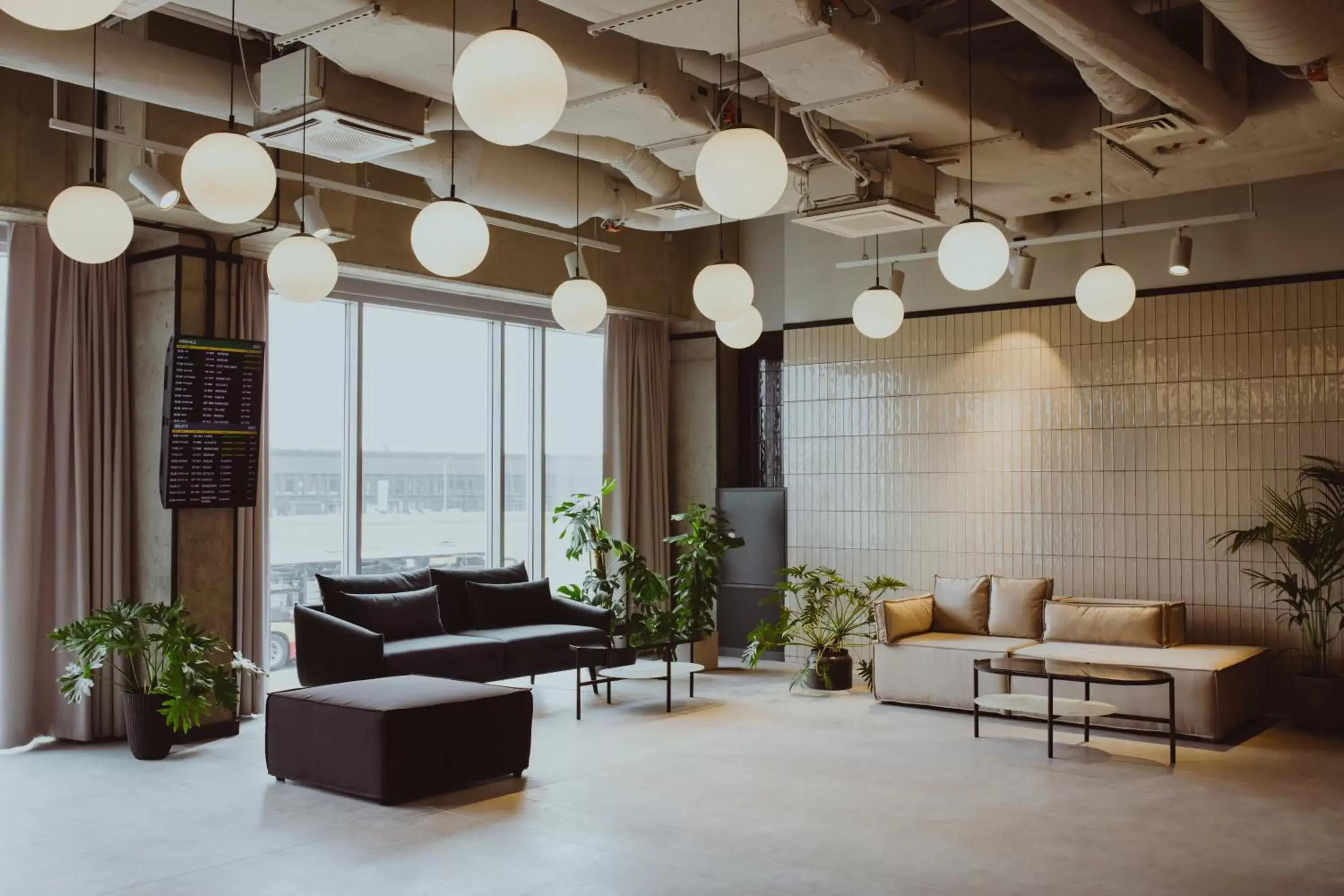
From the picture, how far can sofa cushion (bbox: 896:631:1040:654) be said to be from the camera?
7.91 m

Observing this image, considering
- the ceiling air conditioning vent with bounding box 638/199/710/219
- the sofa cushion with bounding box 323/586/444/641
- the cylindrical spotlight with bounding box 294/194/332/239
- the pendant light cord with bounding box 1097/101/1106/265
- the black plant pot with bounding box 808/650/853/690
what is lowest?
the black plant pot with bounding box 808/650/853/690

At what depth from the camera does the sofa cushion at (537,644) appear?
26.4ft

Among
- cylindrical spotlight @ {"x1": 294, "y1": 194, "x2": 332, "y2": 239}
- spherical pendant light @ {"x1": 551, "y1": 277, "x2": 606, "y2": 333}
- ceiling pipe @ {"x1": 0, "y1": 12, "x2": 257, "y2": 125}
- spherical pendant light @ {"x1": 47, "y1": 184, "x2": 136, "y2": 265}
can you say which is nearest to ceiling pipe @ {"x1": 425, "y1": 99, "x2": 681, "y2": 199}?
spherical pendant light @ {"x1": 551, "y1": 277, "x2": 606, "y2": 333}

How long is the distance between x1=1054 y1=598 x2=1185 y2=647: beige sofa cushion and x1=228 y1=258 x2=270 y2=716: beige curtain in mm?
5287

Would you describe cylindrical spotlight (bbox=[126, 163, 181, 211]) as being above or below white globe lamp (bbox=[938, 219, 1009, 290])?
above

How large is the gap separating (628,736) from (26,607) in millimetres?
3487

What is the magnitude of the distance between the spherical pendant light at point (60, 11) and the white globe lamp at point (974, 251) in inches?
143

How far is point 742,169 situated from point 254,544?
5.22m

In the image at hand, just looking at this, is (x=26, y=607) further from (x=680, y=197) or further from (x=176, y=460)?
(x=680, y=197)

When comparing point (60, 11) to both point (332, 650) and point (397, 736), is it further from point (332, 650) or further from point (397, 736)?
point (332, 650)

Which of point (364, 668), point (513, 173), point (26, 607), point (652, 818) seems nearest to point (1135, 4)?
point (513, 173)

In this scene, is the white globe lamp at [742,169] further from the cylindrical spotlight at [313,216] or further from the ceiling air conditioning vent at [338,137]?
the cylindrical spotlight at [313,216]

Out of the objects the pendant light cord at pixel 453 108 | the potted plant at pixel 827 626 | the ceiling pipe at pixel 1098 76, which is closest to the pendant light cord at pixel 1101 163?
the ceiling pipe at pixel 1098 76

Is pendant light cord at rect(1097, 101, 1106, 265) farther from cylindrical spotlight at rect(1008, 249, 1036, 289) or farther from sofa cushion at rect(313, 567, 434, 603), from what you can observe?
sofa cushion at rect(313, 567, 434, 603)
